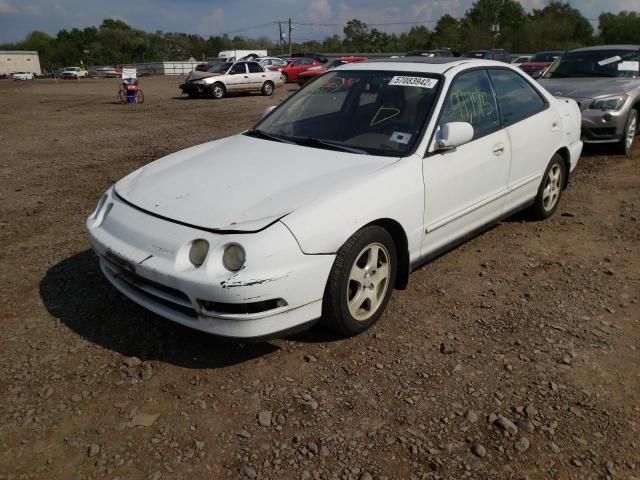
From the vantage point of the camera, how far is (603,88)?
7.38 meters

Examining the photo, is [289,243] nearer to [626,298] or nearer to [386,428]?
[386,428]

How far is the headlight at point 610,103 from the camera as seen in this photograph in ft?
23.3

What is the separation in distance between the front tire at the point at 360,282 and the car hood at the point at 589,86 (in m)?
5.61

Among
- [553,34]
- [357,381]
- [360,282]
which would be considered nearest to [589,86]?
[360,282]

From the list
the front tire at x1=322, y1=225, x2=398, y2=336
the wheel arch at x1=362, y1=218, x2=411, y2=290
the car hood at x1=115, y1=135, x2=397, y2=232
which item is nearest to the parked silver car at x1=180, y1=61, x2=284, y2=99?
the car hood at x1=115, y1=135, x2=397, y2=232

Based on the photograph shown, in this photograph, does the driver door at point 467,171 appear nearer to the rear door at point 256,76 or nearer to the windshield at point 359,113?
the windshield at point 359,113

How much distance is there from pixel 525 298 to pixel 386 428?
170 cm

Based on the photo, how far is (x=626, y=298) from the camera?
11.6 ft

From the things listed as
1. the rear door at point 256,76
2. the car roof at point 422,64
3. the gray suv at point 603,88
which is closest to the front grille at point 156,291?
the car roof at point 422,64

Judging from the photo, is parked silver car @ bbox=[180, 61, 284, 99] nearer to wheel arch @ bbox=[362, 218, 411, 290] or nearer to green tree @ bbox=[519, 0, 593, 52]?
wheel arch @ bbox=[362, 218, 411, 290]

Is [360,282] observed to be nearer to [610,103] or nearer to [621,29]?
[610,103]

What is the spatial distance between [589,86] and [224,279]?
23.3 ft

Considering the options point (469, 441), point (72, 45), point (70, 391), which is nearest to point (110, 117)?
point (70, 391)

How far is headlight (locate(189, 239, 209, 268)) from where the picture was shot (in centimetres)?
258
